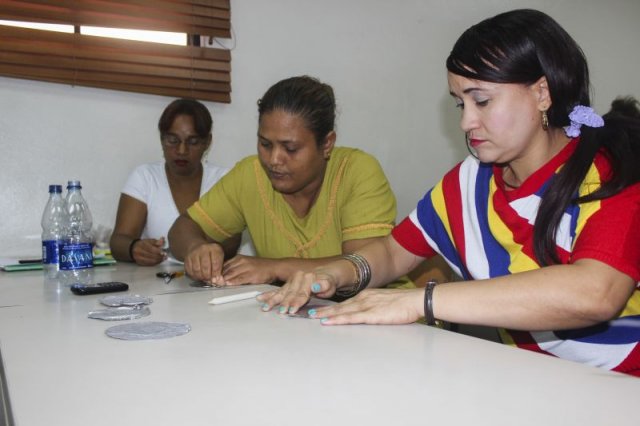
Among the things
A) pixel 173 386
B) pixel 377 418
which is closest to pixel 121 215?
pixel 173 386

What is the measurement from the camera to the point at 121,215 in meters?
2.45

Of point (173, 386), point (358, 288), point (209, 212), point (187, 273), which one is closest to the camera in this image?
point (173, 386)

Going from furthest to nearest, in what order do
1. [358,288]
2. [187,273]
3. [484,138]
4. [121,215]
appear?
[121,215] < [187,273] < [358,288] < [484,138]

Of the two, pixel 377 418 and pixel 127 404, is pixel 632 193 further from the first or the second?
pixel 127 404

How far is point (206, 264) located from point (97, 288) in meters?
0.29

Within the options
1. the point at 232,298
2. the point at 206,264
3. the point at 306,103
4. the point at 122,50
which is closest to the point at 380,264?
the point at 232,298

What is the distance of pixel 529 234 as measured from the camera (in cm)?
117

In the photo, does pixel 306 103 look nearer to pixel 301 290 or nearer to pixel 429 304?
pixel 301 290

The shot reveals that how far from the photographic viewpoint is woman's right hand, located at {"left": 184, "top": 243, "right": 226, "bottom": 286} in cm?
161

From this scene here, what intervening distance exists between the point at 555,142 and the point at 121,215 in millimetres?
1824

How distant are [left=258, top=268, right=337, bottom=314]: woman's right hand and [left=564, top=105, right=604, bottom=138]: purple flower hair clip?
59cm

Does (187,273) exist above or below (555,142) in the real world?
below

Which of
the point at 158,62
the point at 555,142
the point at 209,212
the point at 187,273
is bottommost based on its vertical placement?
the point at 187,273

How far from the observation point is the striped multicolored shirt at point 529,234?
0.99 metres
